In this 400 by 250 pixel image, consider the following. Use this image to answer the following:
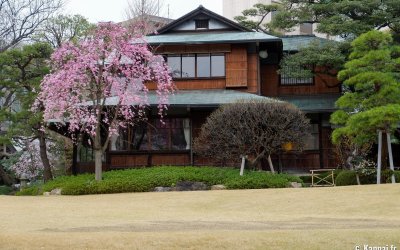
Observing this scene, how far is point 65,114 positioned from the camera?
2359 centimetres

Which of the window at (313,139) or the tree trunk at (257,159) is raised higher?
the window at (313,139)

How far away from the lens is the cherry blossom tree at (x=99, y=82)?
22484 millimetres

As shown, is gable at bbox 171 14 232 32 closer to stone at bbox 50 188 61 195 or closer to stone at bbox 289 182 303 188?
stone at bbox 289 182 303 188

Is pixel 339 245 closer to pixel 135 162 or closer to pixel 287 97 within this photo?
pixel 135 162

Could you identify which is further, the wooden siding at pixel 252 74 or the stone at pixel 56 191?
the wooden siding at pixel 252 74

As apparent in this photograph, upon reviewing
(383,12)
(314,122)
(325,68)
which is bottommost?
(314,122)

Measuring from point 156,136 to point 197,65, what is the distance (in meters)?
4.21

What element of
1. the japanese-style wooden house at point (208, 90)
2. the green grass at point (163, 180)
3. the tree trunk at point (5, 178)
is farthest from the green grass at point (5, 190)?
the green grass at point (163, 180)

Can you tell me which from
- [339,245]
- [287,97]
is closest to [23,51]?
[287,97]

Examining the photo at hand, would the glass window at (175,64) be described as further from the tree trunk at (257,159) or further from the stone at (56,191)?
the stone at (56,191)

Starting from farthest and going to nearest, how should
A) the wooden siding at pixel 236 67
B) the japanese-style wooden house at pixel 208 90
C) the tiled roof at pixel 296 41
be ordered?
the tiled roof at pixel 296 41 < the wooden siding at pixel 236 67 < the japanese-style wooden house at pixel 208 90

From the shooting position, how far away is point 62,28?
3253 centimetres

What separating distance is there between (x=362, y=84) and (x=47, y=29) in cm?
2045

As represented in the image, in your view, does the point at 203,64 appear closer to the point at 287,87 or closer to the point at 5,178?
the point at 287,87
